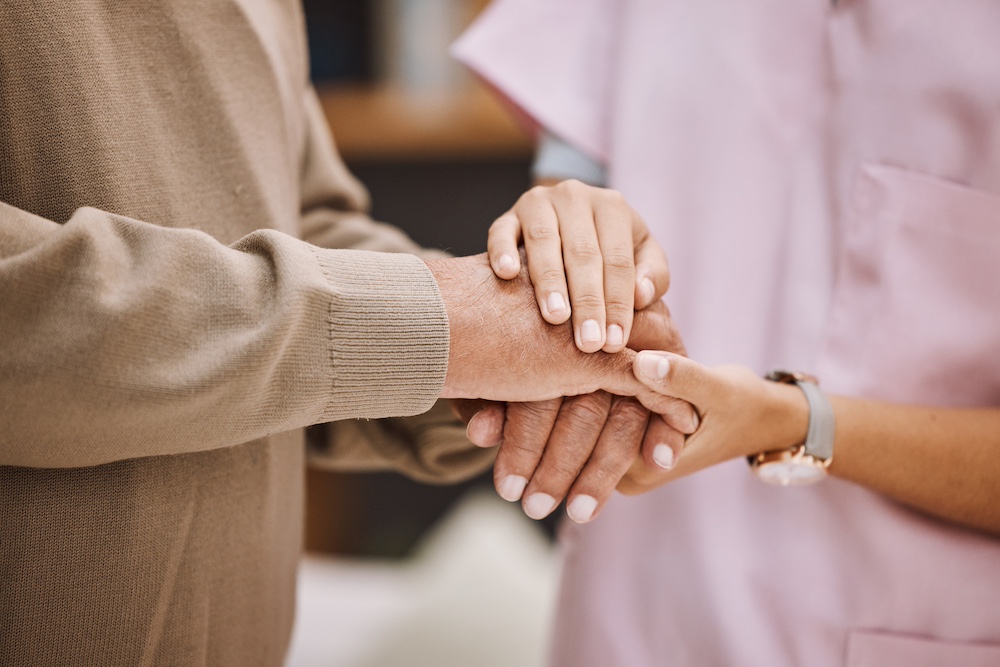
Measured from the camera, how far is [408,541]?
8.02 feet

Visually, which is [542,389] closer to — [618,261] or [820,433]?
[618,261]

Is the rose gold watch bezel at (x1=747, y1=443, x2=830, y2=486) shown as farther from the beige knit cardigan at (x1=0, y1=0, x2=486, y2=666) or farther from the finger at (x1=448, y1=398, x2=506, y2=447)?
the beige knit cardigan at (x1=0, y1=0, x2=486, y2=666)

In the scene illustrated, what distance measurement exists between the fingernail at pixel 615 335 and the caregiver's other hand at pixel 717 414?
0.9 inches

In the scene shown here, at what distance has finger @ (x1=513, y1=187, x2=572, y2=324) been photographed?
664mm

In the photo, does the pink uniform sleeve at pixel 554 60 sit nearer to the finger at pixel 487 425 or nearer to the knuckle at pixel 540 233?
the knuckle at pixel 540 233

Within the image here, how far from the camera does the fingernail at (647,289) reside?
28.3 inches

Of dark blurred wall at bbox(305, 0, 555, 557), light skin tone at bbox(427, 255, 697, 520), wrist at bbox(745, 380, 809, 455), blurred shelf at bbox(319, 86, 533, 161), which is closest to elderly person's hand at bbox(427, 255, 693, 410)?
light skin tone at bbox(427, 255, 697, 520)

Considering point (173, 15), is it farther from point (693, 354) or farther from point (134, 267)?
point (693, 354)

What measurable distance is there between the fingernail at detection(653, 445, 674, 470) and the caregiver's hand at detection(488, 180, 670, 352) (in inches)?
4.5

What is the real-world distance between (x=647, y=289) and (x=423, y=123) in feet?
5.13

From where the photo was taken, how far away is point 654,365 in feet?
2.19

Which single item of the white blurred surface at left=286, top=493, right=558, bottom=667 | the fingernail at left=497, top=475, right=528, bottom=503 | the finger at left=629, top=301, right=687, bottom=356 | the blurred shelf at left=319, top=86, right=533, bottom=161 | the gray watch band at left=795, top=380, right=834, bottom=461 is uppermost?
the finger at left=629, top=301, right=687, bottom=356


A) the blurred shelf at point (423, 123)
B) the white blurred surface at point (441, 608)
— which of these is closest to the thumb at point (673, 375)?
the white blurred surface at point (441, 608)

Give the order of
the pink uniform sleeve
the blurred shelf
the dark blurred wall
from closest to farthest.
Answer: the pink uniform sleeve < the blurred shelf < the dark blurred wall
